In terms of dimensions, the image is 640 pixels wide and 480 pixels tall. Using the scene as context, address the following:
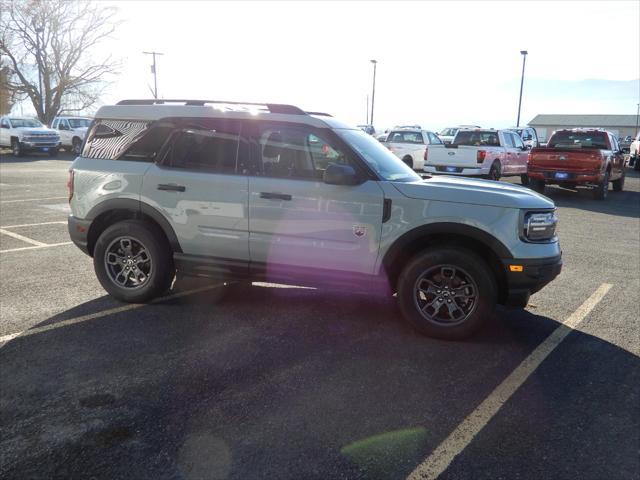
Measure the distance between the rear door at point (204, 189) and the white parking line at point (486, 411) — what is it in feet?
8.07

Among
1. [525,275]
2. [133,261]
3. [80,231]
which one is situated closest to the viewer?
[525,275]

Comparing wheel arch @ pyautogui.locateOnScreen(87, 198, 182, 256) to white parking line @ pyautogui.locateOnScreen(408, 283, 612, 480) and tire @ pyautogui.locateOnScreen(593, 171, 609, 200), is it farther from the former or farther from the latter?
tire @ pyautogui.locateOnScreen(593, 171, 609, 200)

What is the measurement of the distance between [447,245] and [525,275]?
67 centimetres

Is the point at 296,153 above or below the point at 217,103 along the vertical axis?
below

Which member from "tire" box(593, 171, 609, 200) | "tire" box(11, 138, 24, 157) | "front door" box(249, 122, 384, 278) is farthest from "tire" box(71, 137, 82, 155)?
"front door" box(249, 122, 384, 278)

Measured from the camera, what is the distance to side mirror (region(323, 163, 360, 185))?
4.56m

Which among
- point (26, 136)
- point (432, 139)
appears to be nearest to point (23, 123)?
point (26, 136)

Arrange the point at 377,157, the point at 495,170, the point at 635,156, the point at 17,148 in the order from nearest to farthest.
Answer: the point at 377,157 < the point at 495,170 < the point at 17,148 < the point at 635,156

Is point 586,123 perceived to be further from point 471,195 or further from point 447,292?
point 447,292

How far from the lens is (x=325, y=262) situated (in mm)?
4793

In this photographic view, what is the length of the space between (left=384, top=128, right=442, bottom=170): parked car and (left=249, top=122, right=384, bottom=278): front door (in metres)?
15.3

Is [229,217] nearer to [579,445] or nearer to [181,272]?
[181,272]

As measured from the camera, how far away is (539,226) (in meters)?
4.62

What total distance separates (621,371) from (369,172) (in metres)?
2.50
